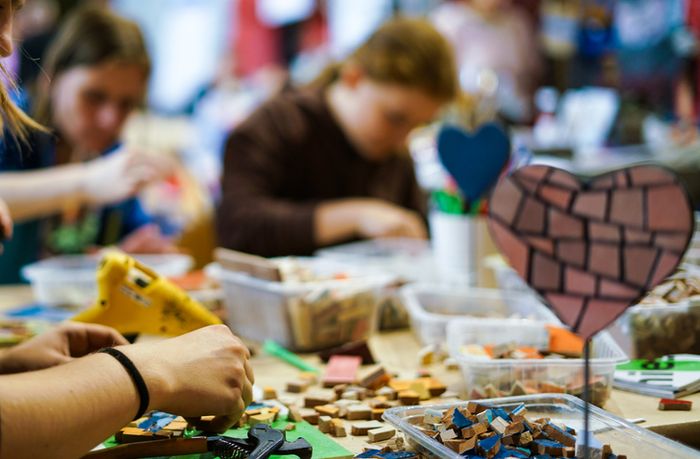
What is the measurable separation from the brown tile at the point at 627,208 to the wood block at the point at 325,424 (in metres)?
0.39

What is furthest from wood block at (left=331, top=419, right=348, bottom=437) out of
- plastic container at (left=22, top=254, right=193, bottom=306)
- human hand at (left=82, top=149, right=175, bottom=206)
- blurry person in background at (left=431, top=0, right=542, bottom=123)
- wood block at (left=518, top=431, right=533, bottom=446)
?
blurry person in background at (left=431, top=0, right=542, bottom=123)

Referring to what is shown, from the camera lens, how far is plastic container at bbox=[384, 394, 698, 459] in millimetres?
769

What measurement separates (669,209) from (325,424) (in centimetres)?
45

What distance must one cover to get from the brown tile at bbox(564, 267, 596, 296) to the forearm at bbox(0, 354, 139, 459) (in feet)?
1.32

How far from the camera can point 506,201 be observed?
0.77m

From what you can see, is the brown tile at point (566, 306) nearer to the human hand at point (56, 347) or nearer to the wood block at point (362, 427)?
the wood block at point (362, 427)

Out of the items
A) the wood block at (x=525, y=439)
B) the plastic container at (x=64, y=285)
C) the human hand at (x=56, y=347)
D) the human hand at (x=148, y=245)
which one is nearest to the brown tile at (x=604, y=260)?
the wood block at (x=525, y=439)

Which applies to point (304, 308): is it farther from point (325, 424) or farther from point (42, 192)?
point (42, 192)

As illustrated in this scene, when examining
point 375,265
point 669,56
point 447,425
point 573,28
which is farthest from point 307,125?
point 573,28

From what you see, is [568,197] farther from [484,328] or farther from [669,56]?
[669,56]

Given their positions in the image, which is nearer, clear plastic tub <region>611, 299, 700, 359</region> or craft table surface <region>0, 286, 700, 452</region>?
craft table surface <region>0, 286, 700, 452</region>

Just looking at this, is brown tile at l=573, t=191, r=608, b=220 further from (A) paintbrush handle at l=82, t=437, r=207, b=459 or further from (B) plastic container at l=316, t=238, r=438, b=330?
(B) plastic container at l=316, t=238, r=438, b=330

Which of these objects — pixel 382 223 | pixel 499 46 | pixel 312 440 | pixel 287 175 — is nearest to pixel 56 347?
pixel 312 440

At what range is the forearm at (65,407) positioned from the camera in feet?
2.10
